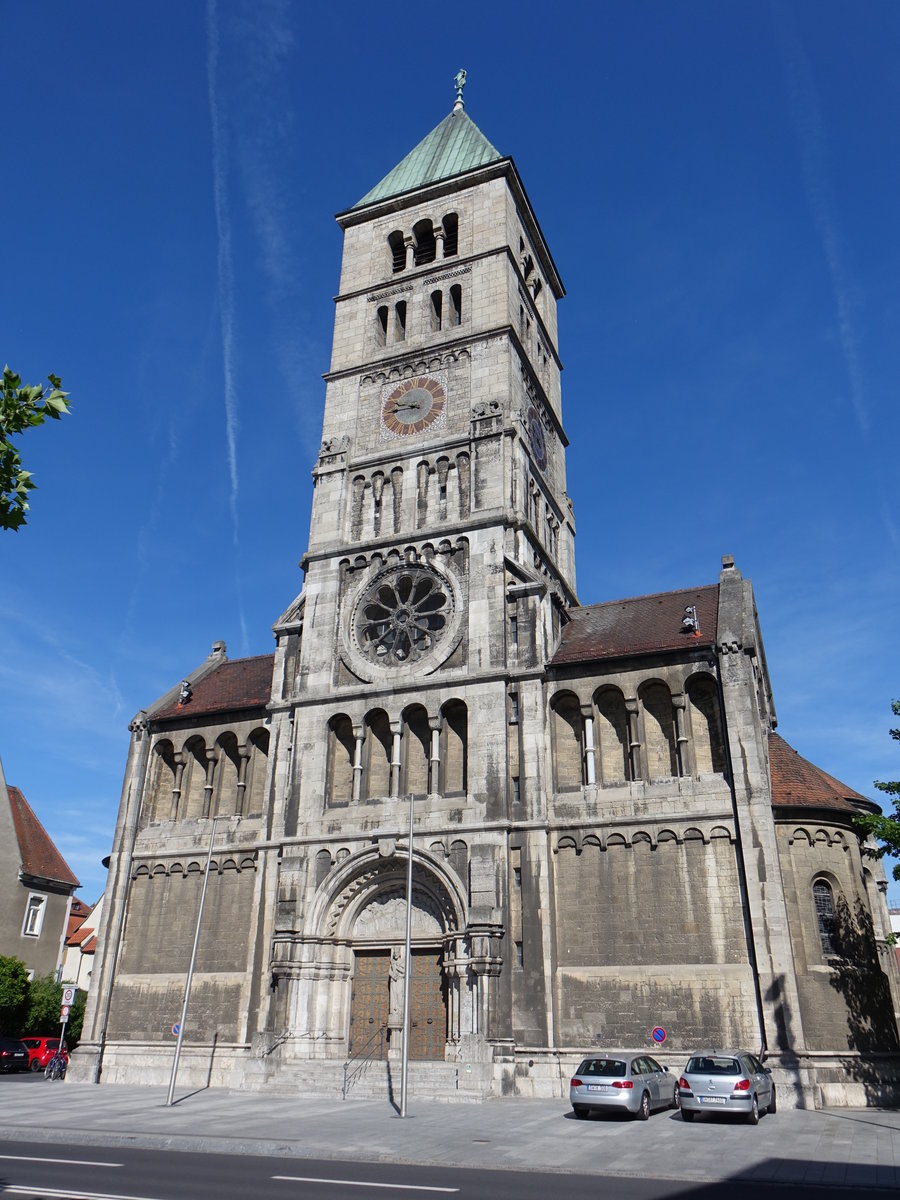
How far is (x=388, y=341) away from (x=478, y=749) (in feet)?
70.5

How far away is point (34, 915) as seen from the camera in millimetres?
46500

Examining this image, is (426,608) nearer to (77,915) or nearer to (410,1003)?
(410,1003)

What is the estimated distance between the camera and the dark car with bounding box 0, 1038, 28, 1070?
38.8 m

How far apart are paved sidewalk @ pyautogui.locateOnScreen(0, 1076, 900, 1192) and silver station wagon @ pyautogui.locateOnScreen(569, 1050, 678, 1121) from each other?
1.31 ft

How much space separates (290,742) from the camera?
35.9m

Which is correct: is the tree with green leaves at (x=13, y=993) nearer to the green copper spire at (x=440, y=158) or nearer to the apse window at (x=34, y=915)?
the apse window at (x=34, y=915)

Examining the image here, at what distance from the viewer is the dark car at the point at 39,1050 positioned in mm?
40609

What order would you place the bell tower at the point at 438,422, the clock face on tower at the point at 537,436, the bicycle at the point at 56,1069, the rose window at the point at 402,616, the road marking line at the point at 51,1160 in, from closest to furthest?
the road marking line at the point at 51,1160 → the bicycle at the point at 56,1069 → the rose window at the point at 402,616 → the bell tower at the point at 438,422 → the clock face on tower at the point at 537,436

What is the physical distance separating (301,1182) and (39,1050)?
3351 cm

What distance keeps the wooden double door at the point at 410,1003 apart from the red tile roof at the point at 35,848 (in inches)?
884

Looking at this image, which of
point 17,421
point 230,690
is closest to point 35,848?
point 230,690

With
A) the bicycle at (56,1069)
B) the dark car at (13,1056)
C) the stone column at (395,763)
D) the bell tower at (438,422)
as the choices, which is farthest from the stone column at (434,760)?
the dark car at (13,1056)

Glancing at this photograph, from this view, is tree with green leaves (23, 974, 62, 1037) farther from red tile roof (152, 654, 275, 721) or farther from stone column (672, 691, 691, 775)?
stone column (672, 691, 691, 775)

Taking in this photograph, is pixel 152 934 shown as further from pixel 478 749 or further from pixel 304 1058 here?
pixel 478 749
